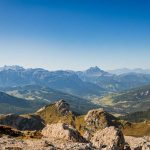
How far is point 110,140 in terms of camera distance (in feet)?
165

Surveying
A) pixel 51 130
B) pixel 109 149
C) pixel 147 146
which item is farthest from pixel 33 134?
pixel 147 146

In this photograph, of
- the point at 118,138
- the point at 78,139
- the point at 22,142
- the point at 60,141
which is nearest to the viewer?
the point at 22,142

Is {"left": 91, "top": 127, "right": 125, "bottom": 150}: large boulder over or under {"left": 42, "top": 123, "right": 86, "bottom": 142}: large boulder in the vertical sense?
under

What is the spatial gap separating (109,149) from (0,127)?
14083mm

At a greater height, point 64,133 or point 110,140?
point 64,133

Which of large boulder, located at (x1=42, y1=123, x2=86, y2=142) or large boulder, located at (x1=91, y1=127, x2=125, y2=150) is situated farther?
large boulder, located at (x1=91, y1=127, x2=125, y2=150)

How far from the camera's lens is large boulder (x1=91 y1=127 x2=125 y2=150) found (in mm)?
49125

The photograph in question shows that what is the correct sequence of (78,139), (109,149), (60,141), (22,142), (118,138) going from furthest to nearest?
(118,138) < (109,149) < (78,139) < (60,141) < (22,142)

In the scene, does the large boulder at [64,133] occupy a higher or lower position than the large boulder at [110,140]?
higher

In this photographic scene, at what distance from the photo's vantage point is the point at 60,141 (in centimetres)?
4000

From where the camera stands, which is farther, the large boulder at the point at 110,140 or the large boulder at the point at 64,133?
the large boulder at the point at 110,140

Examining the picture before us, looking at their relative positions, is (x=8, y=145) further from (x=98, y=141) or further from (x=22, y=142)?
(x=98, y=141)

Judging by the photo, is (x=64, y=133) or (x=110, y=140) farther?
(x=110, y=140)

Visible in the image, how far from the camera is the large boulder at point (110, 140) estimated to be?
161ft
